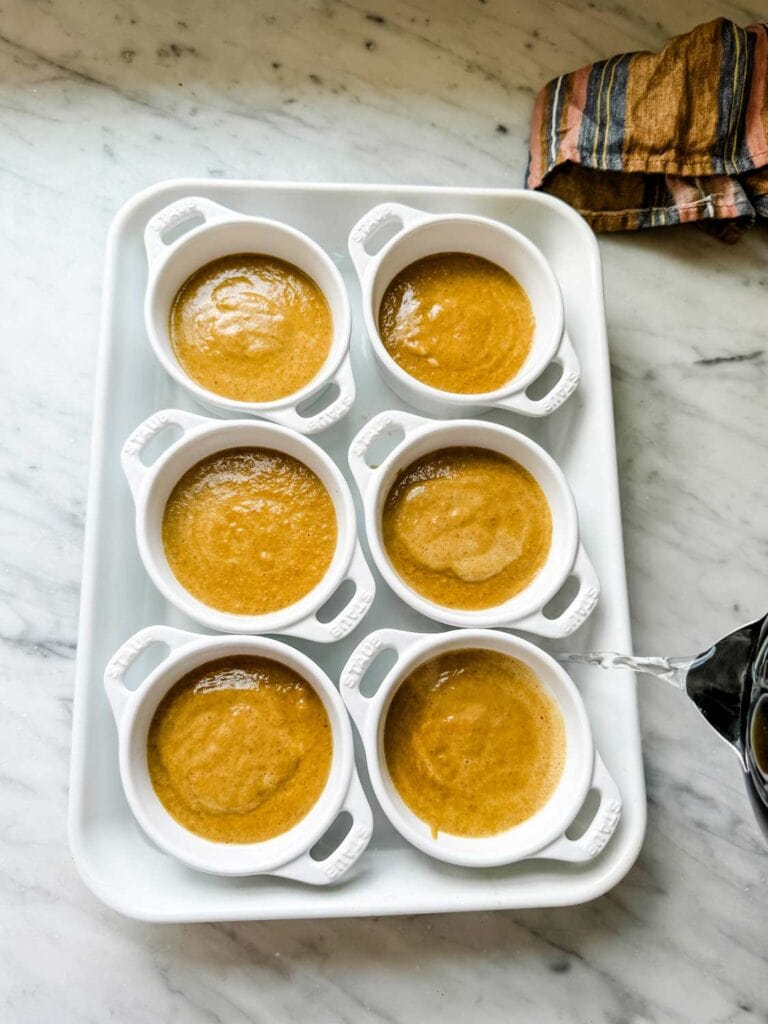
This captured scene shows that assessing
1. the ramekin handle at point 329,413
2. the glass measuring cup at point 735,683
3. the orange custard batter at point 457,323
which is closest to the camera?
the glass measuring cup at point 735,683

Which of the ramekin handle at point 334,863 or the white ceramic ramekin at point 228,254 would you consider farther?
the white ceramic ramekin at point 228,254

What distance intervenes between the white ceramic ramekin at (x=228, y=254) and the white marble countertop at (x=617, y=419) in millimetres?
216

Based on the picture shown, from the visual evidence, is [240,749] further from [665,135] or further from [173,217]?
[665,135]

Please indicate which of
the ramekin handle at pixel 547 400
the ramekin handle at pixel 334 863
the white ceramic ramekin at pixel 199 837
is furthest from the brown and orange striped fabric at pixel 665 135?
the ramekin handle at pixel 334 863

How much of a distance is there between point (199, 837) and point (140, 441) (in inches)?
24.7

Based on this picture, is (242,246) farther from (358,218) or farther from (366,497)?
(366,497)

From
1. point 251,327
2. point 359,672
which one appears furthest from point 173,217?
point 359,672

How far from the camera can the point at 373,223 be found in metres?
1.59

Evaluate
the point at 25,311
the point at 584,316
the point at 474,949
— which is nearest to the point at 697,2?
the point at 584,316

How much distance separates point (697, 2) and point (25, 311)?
1408 mm

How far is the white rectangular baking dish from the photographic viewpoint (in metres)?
1.45

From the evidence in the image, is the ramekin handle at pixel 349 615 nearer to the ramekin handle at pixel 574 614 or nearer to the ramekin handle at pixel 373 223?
the ramekin handle at pixel 574 614

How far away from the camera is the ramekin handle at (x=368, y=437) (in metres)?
1.51

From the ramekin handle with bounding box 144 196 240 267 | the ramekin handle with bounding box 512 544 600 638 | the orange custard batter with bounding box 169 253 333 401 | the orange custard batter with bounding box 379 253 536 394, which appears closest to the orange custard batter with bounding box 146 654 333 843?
the ramekin handle with bounding box 512 544 600 638
